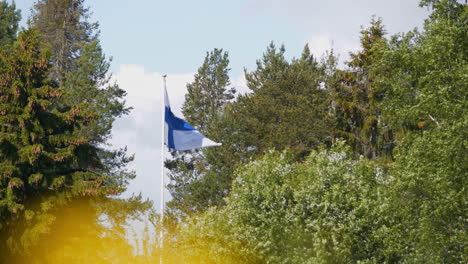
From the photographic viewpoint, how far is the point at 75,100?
47.8 metres

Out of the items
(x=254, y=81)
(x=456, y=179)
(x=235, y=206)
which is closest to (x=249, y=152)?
(x=254, y=81)

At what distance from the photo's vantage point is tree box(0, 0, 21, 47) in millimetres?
49250

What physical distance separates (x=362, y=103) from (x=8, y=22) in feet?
86.2

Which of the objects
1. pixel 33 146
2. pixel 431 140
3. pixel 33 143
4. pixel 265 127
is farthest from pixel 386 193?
pixel 265 127

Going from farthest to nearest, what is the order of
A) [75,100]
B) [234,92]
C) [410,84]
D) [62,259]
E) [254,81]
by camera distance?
[234,92], [254,81], [75,100], [62,259], [410,84]

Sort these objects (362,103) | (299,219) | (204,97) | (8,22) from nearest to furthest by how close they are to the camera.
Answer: (299,219), (362,103), (8,22), (204,97)

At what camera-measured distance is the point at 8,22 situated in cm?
5122

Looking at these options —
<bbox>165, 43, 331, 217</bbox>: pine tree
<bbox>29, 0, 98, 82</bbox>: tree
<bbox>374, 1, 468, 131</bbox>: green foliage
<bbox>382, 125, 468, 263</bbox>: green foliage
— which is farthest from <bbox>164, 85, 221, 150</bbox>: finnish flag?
<bbox>29, 0, 98, 82</bbox>: tree

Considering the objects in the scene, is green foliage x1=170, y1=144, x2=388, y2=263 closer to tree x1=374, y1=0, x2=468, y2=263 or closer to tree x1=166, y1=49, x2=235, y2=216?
tree x1=374, y1=0, x2=468, y2=263

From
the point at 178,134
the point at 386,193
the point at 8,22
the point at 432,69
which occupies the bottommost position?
the point at 386,193

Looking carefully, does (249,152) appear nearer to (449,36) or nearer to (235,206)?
(235,206)

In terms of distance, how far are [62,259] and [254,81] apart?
32.4 metres

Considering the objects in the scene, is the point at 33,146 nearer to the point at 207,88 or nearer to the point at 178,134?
the point at 178,134

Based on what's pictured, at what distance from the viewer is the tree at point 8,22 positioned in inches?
1939
